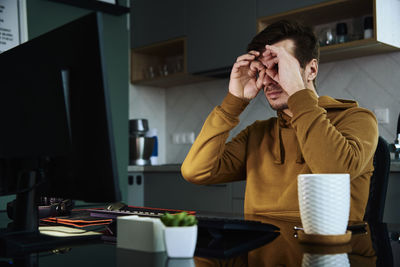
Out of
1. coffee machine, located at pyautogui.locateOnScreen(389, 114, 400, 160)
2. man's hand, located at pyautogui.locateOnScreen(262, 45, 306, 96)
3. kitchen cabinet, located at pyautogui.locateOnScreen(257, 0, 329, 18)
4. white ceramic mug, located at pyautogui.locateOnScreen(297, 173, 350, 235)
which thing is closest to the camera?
white ceramic mug, located at pyautogui.locateOnScreen(297, 173, 350, 235)

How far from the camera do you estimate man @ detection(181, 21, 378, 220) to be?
4.30 feet

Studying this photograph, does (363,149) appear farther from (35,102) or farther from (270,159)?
(35,102)

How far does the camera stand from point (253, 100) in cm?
367

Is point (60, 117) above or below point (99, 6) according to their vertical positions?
below

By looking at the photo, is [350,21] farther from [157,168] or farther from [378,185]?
[378,185]

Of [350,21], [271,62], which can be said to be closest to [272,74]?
[271,62]

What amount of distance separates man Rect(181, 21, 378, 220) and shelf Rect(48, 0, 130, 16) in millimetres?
1812

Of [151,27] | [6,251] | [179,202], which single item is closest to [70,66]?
[6,251]

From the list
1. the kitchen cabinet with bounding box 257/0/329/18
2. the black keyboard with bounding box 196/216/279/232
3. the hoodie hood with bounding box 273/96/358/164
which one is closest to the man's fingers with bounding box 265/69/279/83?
the hoodie hood with bounding box 273/96/358/164

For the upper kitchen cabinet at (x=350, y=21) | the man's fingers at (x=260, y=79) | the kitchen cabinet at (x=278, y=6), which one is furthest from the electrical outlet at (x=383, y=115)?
the man's fingers at (x=260, y=79)

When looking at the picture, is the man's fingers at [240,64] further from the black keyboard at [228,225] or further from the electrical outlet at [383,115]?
the electrical outlet at [383,115]

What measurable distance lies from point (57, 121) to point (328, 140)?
Result: 71 centimetres

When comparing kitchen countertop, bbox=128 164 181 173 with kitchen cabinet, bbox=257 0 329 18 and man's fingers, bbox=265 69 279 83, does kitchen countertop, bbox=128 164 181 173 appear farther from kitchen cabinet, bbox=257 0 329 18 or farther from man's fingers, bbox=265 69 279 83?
man's fingers, bbox=265 69 279 83

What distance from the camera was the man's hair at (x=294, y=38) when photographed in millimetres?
1616
